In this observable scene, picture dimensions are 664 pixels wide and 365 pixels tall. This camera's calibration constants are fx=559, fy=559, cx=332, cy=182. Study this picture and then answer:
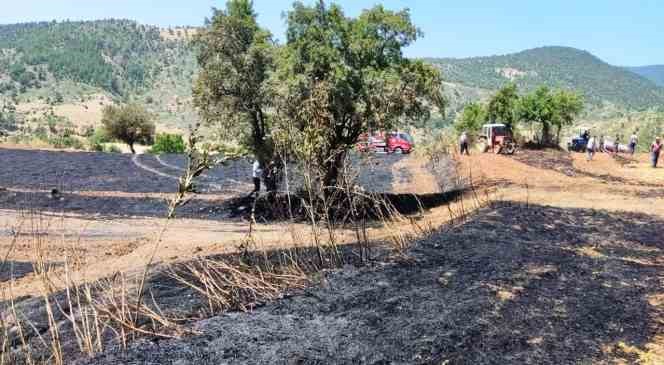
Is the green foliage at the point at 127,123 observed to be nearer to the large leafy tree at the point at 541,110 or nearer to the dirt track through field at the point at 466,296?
the large leafy tree at the point at 541,110

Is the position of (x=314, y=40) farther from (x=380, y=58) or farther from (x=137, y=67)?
(x=137, y=67)

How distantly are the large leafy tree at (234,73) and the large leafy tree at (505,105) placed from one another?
119ft

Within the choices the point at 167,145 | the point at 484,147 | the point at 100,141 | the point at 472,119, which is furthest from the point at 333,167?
the point at 472,119

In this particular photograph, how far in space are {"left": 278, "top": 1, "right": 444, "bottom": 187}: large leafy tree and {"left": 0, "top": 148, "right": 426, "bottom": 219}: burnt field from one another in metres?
1.64

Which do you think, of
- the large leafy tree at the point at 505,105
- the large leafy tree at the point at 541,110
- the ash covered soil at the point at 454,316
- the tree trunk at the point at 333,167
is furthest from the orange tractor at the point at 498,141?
the ash covered soil at the point at 454,316

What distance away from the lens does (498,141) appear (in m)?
38.8

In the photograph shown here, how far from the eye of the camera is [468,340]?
211 inches

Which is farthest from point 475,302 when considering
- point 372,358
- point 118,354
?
point 118,354

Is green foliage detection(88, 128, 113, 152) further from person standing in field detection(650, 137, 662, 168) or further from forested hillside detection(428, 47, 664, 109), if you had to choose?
forested hillside detection(428, 47, 664, 109)

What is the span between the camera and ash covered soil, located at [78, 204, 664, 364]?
5.07 meters

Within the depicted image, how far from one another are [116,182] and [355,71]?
45.2 ft

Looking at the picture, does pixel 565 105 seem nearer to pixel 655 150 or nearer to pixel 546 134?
pixel 546 134

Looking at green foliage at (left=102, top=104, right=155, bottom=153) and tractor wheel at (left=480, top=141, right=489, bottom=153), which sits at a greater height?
green foliage at (left=102, top=104, right=155, bottom=153)

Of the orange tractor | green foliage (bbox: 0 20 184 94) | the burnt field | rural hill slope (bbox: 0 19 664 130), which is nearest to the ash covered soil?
the burnt field
